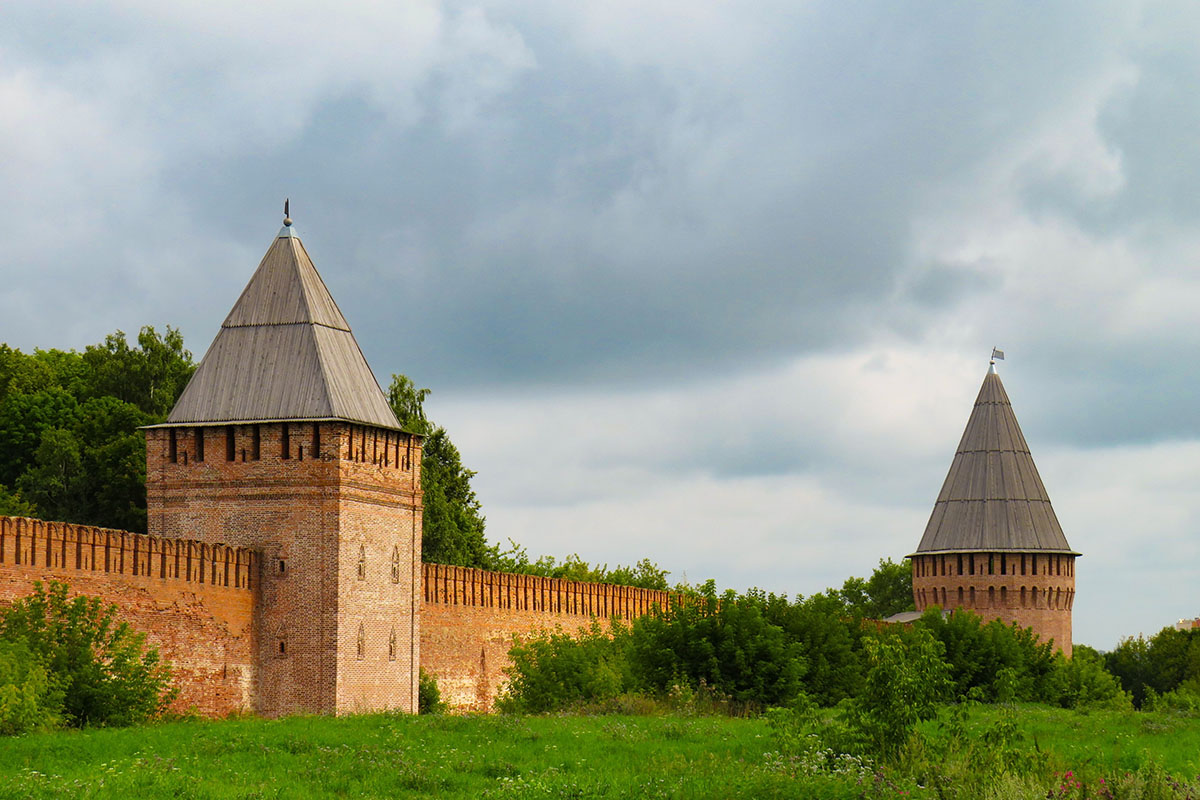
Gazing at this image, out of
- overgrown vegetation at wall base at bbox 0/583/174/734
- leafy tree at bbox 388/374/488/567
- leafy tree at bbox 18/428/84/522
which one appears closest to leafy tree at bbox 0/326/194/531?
leafy tree at bbox 18/428/84/522

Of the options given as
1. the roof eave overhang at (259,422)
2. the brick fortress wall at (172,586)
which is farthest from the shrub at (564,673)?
the roof eave overhang at (259,422)

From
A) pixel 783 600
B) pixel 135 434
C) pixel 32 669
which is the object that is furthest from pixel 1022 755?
pixel 135 434

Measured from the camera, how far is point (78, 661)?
63.6 ft

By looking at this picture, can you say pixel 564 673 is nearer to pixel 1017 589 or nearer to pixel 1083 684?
pixel 1083 684

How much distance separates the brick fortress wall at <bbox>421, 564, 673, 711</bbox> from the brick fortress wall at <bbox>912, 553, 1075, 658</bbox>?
42.2 ft

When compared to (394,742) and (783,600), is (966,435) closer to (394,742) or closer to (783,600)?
(783,600)

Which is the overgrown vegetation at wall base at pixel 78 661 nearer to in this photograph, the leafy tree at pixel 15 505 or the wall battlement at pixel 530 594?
the wall battlement at pixel 530 594

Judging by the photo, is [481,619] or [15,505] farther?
[15,505]

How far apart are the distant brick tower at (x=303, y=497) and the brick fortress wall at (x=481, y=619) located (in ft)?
7.68

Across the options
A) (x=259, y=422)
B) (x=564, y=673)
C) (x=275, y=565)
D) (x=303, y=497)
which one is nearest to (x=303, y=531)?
(x=303, y=497)

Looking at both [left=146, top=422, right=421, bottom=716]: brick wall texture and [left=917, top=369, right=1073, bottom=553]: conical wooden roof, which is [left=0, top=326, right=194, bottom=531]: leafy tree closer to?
[left=146, top=422, right=421, bottom=716]: brick wall texture

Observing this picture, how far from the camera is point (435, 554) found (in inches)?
1535

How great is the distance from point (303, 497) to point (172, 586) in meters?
2.30

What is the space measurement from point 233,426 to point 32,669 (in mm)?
6818
